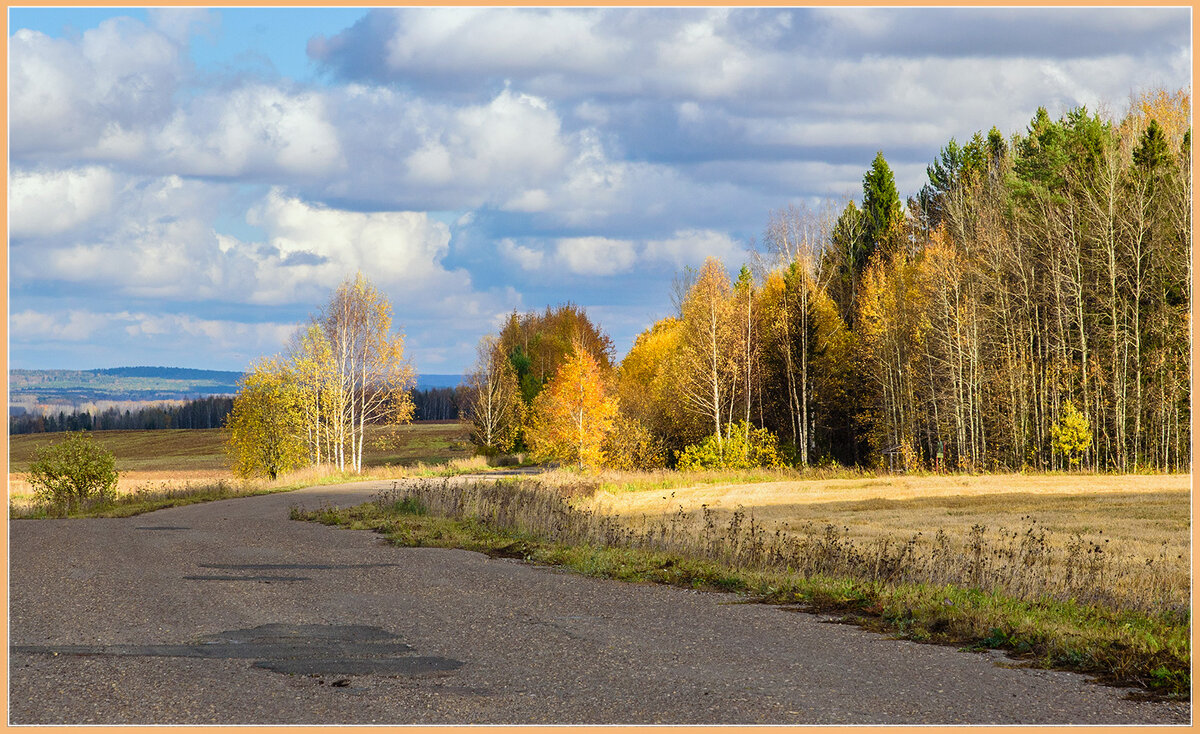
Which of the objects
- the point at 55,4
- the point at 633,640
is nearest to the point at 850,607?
the point at 633,640

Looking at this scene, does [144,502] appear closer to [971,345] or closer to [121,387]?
[971,345]

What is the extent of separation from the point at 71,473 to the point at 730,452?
989 inches

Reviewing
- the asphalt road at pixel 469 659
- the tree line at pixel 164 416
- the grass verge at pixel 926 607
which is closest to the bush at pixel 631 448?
the grass verge at pixel 926 607

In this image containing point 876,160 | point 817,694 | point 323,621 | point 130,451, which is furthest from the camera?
point 130,451

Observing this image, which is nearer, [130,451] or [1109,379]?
[1109,379]

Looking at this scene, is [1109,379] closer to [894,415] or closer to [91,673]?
[894,415]

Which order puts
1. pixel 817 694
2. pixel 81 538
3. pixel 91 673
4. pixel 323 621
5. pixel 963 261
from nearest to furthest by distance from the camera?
pixel 817 694 < pixel 91 673 < pixel 323 621 < pixel 81 538 < pixel 963 261

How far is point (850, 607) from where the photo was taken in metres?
10.8

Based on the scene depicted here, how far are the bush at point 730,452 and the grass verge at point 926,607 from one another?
85.5 ft

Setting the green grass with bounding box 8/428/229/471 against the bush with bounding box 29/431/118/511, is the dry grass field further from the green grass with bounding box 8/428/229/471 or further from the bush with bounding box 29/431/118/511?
the green grass with bounding box 8/428/229/471

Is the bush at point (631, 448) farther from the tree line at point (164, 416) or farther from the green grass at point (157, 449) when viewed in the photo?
the tree line at point (164, 416)

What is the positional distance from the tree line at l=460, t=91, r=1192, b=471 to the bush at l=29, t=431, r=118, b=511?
2174 cm

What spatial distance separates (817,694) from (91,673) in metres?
5.60

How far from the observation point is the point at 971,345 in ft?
145
